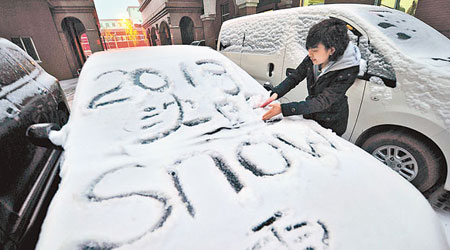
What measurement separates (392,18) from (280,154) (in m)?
2.47

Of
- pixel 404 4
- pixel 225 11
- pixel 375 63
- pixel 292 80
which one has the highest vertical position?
pixel 225 11

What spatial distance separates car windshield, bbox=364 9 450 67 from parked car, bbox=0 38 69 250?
3.17 m

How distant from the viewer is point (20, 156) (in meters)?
1.27

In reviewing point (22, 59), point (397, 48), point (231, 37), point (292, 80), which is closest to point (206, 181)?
point (292, 80)

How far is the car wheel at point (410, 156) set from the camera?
1.84 m

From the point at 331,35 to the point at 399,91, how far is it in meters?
1.00

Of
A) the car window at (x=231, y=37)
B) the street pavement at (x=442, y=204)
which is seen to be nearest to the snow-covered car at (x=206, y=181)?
the street pavement at (x=442, y=204)

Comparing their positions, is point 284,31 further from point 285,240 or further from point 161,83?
point 285,240

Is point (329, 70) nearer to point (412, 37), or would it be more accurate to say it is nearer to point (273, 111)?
point (273, 111)

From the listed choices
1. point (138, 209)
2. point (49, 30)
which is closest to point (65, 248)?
point (138, 209)

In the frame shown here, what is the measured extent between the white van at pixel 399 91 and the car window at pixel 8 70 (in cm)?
294

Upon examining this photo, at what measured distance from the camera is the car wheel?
6.04 feet

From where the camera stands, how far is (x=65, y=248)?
0.72m

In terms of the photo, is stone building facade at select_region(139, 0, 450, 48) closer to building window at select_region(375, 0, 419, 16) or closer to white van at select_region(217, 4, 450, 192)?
building window at select_region(375, 0, 419, 16)
